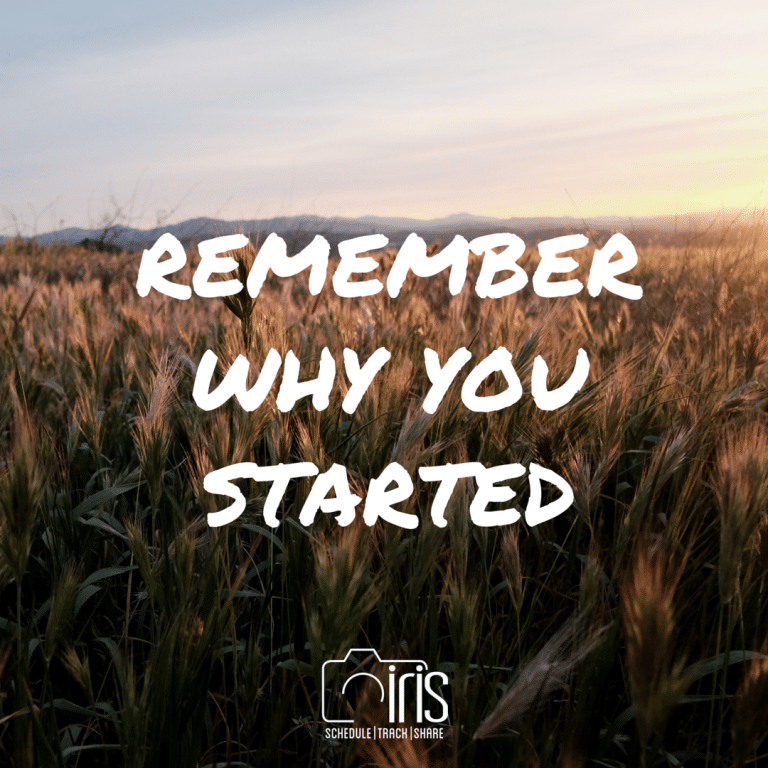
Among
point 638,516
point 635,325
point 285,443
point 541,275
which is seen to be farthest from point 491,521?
point 635,325

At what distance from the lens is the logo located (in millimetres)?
941

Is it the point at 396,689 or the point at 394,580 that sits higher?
the point at 394,580

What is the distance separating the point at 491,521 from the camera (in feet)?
4.21

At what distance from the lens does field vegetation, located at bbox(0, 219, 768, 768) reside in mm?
909

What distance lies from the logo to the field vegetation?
3cm

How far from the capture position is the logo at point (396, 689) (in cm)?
94

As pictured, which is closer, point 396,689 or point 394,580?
point 396,689

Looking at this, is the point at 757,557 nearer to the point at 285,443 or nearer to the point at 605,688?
the point at 605,688

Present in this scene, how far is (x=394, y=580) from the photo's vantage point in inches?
46.4

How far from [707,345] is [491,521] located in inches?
62.1

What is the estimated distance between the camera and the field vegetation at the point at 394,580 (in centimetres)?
91

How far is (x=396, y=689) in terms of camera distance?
1064 millimetres

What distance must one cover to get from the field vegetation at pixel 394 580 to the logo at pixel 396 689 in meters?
0.03

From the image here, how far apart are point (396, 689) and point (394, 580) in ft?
0.59
